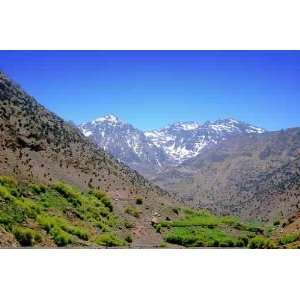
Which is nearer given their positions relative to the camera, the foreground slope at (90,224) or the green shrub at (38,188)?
the foreground slope at (90,224)

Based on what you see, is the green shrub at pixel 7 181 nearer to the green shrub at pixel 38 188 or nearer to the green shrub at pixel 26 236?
the green shrub at pixel 38 188

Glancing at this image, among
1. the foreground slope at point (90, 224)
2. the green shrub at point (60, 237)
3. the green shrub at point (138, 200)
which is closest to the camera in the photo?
the foreground slope at point (90, 224)

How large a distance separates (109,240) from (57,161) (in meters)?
15.4

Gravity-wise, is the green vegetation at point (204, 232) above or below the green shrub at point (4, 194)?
below

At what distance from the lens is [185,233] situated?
1459 inches

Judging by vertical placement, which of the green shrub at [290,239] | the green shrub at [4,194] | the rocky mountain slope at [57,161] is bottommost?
the green shrub at [290,239]

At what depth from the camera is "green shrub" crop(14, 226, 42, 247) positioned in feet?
60.3

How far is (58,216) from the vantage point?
2866 cm

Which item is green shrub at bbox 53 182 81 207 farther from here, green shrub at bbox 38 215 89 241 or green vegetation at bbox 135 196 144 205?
green vegetation at bbox 135 196 144 205

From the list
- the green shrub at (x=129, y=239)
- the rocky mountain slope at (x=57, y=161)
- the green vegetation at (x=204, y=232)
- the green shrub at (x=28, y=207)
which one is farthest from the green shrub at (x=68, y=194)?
the green vegetation at (x=204, y=232)

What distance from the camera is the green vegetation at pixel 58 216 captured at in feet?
68.3

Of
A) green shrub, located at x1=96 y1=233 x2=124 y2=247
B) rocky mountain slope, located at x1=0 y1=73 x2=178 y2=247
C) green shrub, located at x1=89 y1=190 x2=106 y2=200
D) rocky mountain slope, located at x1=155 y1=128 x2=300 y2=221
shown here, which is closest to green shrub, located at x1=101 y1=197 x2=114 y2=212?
rocky mountain slope, located at x1=0 y1=73 x2=178 y2=247
